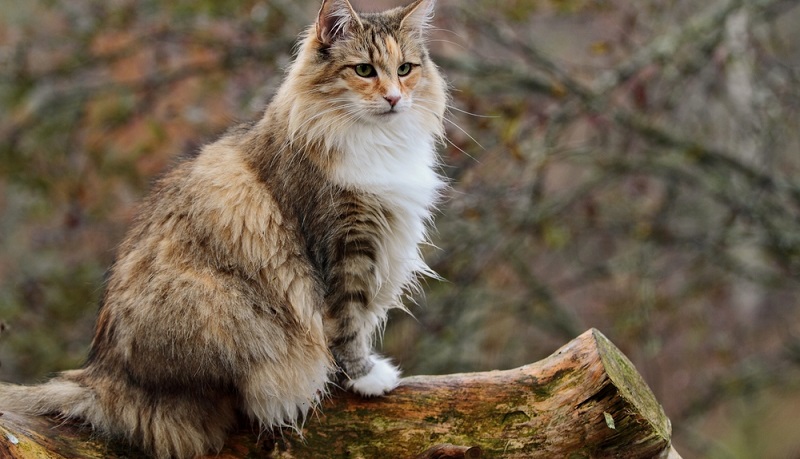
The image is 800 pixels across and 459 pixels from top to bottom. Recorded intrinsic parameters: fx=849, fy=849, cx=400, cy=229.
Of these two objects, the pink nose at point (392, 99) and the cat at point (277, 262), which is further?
the pink nose at point (392, 99)

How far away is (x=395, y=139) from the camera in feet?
11.7

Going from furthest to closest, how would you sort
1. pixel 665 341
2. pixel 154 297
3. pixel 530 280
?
pixel 665 341, pixel 530 280, pixel 154 297

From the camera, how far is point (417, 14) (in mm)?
3674

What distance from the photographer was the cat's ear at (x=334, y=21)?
3428 millimetres

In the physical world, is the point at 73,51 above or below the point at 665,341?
above

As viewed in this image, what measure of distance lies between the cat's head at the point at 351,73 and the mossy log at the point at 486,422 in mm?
1110

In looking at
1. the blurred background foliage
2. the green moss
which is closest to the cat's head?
the green moss

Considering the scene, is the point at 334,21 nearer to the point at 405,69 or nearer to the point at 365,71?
the point at 365,71

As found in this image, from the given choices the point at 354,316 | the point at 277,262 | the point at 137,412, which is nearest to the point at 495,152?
the point at 354,316

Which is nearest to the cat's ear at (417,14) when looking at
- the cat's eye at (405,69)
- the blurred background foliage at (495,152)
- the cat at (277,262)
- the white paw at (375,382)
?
Result: the cat at (277,262)

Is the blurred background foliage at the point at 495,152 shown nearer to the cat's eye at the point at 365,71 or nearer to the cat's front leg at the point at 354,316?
the cat's eye at the point at 365,71

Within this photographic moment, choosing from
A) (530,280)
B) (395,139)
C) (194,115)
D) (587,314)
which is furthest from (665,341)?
(395,139)

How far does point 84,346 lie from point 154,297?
386cm

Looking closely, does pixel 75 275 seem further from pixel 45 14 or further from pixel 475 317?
pixel 475 317
